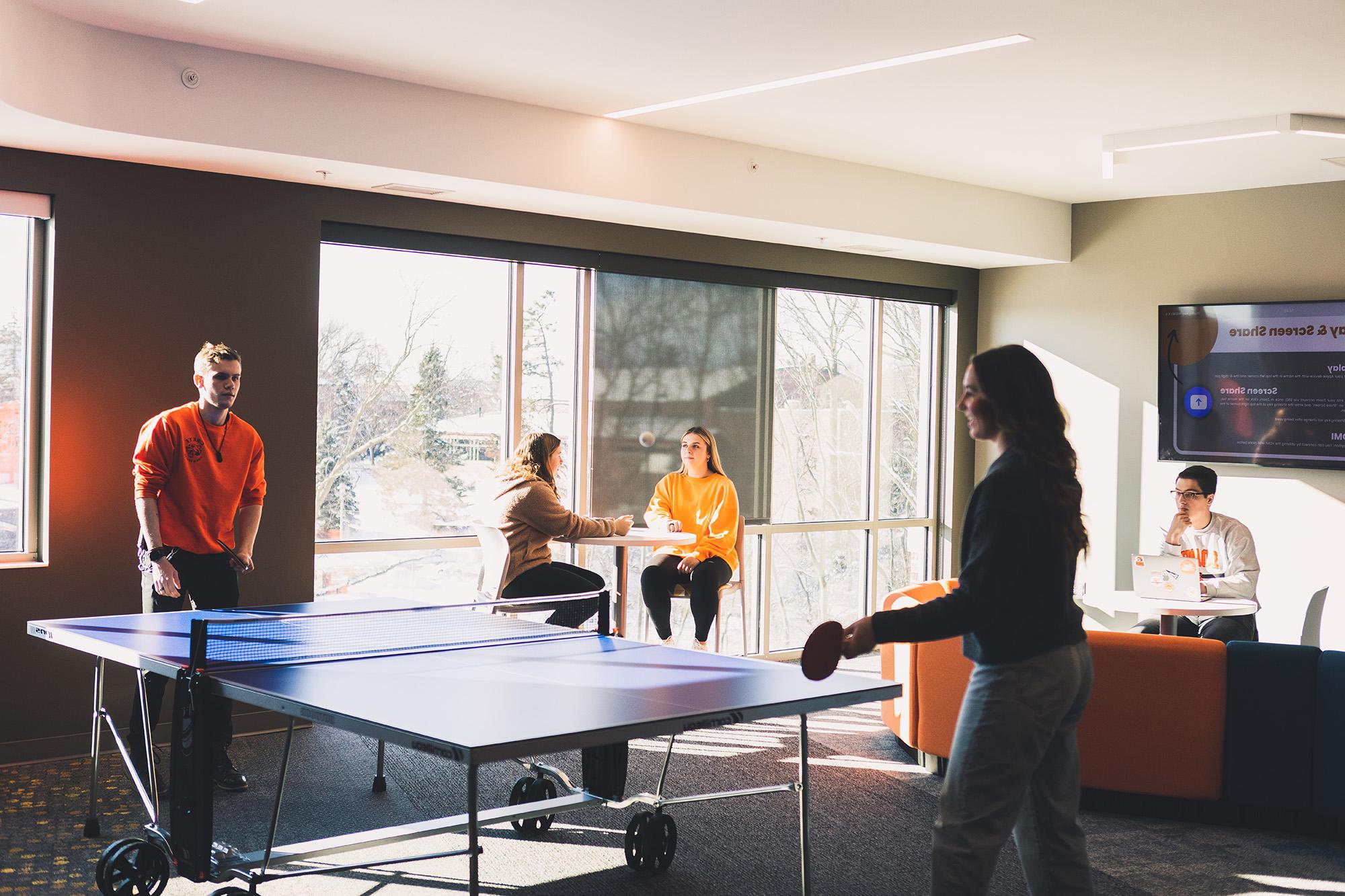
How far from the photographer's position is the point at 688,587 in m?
6.48

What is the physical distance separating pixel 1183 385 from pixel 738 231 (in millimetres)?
2943

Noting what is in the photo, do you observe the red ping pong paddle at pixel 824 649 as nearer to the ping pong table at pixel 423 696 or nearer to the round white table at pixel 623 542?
the ping pong table at pixel 423 696

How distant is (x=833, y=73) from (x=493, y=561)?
8.78ft

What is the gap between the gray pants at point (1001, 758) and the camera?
7.91ft

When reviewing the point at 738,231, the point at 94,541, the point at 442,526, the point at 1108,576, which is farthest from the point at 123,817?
the point at 1108,576

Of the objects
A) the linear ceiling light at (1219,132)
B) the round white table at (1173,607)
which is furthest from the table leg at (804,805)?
the linear ceiling light at (1219,132)

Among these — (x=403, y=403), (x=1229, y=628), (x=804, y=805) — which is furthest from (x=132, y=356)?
(x=1229, y=628)

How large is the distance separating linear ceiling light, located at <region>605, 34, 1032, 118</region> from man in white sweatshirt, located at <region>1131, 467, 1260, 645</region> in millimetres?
2373

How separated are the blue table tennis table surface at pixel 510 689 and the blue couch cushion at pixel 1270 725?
196cm

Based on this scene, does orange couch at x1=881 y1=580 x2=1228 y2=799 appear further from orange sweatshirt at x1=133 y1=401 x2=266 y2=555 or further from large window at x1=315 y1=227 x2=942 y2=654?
orange sweatshirt at x1=133 y1=401 x2=266 y2=555

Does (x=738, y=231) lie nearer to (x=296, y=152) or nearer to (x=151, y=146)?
(x=296, y=152)

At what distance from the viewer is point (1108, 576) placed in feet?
25.5

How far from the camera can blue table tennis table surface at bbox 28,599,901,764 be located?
2447 mm

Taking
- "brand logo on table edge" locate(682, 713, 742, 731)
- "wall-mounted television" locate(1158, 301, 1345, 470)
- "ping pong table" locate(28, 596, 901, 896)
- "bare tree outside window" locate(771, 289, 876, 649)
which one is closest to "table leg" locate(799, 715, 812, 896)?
"ping pong table" locate(28, 596, 901, 896)
